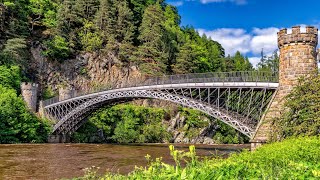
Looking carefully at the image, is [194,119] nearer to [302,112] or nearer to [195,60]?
[195,60]

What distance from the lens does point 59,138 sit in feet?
166

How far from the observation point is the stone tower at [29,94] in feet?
167

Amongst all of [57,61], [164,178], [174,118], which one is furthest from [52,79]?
[164,178]

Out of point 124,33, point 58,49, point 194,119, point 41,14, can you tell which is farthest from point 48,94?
point 194,119

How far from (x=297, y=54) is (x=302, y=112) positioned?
518 centimetres

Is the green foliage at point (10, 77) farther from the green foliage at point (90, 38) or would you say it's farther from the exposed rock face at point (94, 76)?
the green foliage at point (90, 38)

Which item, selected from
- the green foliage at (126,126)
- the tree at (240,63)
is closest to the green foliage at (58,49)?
the green foliage at (126,126)

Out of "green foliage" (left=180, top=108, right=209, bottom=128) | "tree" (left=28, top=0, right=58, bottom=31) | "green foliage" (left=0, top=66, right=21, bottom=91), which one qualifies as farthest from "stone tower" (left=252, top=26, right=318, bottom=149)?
"tree" (left=28, top=0, right=58, bottom=31)

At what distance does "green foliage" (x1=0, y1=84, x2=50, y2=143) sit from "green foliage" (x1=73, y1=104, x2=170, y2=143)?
8138 millimetres

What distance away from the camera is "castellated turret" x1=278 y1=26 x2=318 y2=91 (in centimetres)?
2359

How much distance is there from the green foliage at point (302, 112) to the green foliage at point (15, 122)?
30440 millimetres

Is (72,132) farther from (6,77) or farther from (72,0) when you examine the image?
(72,0)

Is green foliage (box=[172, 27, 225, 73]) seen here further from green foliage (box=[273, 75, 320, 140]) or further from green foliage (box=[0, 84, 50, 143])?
green foliage (box=[273, 75, 320, 140])

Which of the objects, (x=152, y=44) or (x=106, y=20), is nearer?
(x=152, y=44)
